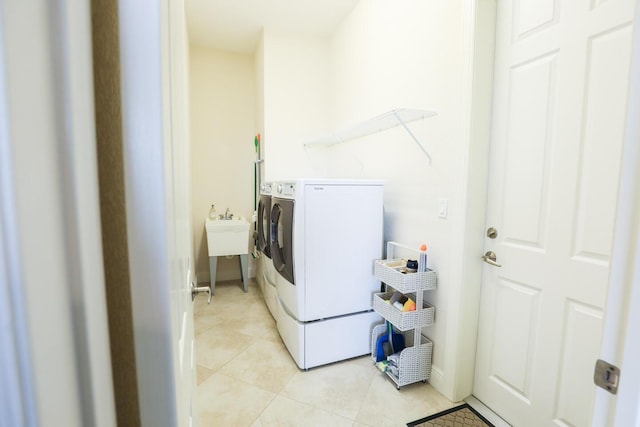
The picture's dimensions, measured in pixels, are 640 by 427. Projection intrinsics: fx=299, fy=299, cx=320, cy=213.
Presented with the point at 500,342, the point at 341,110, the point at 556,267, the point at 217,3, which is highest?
the point at 217,3

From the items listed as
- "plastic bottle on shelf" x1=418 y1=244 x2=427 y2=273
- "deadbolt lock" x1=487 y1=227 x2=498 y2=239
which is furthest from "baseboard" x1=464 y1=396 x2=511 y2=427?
"deadbolt lock" x1=487 y1=227 x2=498 y2=239

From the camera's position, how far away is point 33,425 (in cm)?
24

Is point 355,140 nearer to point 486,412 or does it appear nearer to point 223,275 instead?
point 486,412

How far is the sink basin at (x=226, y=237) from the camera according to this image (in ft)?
11.4

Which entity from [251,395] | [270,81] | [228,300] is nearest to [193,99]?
[270,81]

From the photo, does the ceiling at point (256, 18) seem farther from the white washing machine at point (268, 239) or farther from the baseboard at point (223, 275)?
the baseboard at point (223, 275)

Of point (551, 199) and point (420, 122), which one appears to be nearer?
point (551, 199)

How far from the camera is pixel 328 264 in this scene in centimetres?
215

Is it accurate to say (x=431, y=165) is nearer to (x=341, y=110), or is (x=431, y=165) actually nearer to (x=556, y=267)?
(x=556, y=267)

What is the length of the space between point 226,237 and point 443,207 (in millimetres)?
2531

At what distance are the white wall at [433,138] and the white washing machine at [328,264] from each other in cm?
31

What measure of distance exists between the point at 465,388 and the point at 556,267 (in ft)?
3.13

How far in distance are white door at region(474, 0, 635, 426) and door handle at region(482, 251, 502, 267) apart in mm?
23

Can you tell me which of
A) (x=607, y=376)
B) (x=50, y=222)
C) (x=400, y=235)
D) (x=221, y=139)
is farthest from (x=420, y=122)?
(x=221, y=139)
